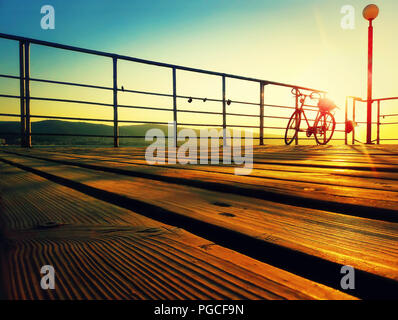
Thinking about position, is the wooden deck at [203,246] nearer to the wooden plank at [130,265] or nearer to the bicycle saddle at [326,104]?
the wooden plank at [130,265]

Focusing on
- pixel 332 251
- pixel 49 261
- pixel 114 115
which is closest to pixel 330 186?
pixel 332 251

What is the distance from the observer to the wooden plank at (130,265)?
247 mm

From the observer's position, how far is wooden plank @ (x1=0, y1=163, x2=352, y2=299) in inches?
9.7

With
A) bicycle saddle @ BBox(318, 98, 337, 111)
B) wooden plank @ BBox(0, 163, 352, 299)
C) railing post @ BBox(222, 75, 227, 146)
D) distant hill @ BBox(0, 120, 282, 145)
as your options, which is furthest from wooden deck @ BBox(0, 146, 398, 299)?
bicycle saddle @ BBox(318, 98, 337, 111)

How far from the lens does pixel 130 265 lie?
0.99 feet

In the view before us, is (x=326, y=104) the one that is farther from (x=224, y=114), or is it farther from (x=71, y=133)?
(x=71, y=133)

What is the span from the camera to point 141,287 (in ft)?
0.84

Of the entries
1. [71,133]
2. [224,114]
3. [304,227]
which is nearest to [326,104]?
[224,114]
